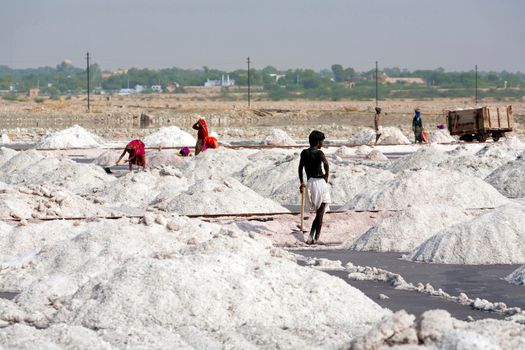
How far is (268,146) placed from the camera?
40688 millimetres

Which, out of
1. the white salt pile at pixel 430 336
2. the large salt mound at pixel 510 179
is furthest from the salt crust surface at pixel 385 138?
the white salt pile at pixel 430 336

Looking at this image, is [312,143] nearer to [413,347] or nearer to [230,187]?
[230,187]

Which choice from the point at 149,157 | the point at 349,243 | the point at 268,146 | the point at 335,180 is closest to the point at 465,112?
the point at 268,146

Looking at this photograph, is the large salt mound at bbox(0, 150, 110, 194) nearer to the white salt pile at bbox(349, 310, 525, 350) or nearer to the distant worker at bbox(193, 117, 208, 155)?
the distant worker at bbox(193, 117, 208, 155)

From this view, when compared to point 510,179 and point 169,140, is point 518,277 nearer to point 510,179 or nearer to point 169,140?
point 510,179

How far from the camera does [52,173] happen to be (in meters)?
27.0

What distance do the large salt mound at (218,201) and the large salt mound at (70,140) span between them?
23774 mm

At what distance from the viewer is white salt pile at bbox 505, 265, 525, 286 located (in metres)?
13.0

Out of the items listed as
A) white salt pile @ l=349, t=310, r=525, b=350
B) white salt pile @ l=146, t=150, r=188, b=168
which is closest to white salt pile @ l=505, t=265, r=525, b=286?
white salt pile @ l=349, t=310, r=525, b=350

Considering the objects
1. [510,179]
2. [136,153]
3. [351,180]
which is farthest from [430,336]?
[136,153]

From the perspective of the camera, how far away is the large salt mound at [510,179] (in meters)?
23.2

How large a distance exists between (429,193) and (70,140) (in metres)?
26.8

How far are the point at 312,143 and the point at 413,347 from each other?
820 cm

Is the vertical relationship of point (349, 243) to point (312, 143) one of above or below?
below
